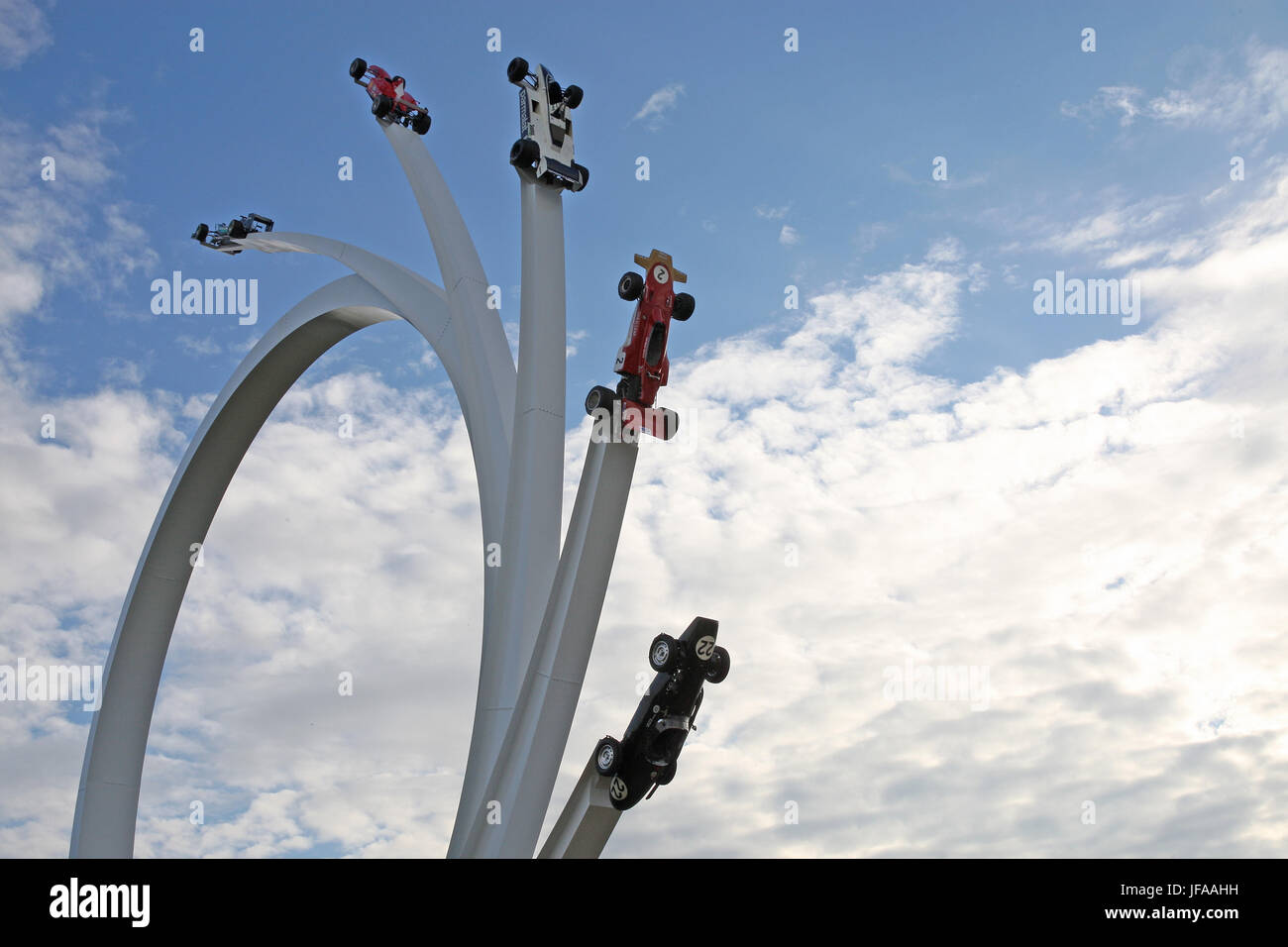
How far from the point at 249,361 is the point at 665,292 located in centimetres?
1130

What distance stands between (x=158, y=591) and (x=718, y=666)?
45.4ft

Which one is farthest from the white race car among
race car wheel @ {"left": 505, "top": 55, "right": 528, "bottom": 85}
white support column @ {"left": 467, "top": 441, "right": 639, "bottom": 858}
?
white support column @ {"left": 467, "top": 441, "right": 639, "bottom": 858}

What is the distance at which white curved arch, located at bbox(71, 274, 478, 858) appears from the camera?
1961cm

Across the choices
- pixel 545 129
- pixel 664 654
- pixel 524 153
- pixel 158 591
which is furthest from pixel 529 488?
pixel 158 591

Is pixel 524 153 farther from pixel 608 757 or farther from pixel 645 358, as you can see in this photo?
pixel 608 757

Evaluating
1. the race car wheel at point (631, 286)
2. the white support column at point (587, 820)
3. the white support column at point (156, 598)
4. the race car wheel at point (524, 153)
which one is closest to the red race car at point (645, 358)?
the race car wheel at point (631, 286)

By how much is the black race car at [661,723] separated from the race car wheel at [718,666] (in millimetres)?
17

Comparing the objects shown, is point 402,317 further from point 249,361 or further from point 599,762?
point 599,762

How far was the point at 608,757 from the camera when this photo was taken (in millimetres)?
10641

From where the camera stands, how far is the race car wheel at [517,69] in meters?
12.8

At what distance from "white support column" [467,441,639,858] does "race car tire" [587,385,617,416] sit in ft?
1.10

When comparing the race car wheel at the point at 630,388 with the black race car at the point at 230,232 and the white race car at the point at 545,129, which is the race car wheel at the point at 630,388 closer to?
the white race car at the point at 545,129

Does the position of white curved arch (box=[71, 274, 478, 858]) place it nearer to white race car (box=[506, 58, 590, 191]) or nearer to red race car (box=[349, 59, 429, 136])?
red race car (box=[349, 59, 429, 136])

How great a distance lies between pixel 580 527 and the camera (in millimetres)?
10672
